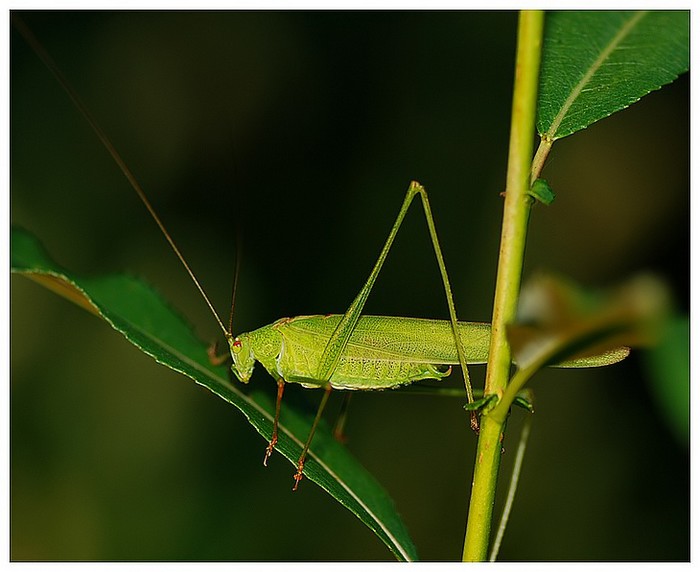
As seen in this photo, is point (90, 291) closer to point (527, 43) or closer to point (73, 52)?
point (527, 43)

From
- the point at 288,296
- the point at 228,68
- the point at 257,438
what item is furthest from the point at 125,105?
the point at 257,438

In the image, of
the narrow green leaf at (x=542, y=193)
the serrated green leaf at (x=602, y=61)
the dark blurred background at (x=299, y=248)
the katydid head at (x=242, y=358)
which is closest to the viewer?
the narrow green leaf at (x=542, y=193)

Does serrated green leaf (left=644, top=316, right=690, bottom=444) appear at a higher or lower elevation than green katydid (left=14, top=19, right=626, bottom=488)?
lower

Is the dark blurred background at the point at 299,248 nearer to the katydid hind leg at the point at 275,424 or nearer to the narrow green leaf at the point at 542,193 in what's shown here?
the katydid hind leg at the point at 275,424

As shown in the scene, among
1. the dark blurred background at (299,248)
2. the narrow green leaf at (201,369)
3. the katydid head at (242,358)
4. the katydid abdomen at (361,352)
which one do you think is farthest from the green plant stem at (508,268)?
the dark blurred background at (299,248)

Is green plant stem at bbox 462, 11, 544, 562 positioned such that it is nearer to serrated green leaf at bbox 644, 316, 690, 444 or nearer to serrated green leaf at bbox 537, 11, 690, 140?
serrated green leaf at bbox 537, 11, 690, 140

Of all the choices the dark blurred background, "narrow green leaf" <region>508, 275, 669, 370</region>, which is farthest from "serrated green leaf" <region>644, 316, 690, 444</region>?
the dark blurred background

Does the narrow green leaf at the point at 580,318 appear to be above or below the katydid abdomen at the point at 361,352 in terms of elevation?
below

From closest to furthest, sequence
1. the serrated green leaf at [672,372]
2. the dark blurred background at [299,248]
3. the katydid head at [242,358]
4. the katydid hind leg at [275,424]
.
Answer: the serrated green leaf at [672,372] → the katydid hind leg at [275,424] → the katydid head at [242,358] → the dark blurred background at [299,248]
